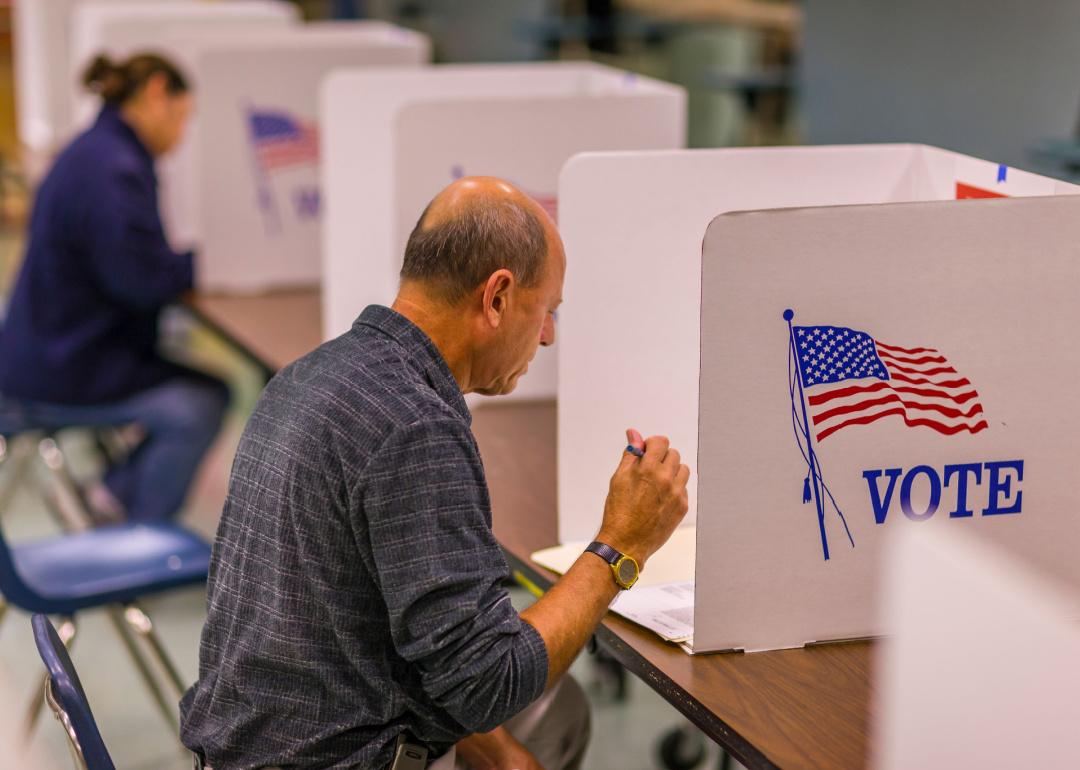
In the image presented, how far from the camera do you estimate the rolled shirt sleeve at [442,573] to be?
1.27 metres

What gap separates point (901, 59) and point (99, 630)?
2.74 metres

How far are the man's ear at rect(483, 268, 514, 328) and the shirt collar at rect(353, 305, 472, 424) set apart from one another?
63mm

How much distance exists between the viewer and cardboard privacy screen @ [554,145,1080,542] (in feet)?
A: 5.80

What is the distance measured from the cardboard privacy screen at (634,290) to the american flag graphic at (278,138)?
1686 mm

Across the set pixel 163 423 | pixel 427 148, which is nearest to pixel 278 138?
pixel 163 423

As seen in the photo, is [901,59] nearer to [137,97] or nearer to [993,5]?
[993,5]

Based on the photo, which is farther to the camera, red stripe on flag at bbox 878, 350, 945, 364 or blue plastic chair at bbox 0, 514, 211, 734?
blue plastic chair at bbox 0, 514, 211, 734

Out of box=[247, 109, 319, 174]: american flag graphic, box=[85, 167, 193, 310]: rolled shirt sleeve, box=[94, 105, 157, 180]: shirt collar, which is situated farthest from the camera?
box=[247, 109, 319, 174]: american flag graphic

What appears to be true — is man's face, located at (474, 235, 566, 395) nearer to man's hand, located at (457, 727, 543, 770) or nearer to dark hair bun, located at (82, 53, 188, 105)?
man's hand, located at (457, 727, 543, 770)

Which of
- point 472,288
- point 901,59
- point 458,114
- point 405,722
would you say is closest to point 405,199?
point 458,114

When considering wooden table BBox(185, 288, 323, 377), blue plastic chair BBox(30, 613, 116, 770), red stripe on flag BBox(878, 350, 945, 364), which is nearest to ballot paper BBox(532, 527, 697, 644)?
red stripe on flag BBox(878, 350, 945, 364)

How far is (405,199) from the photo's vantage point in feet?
7.84

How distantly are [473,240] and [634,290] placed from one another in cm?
45

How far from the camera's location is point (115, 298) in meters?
3.11
